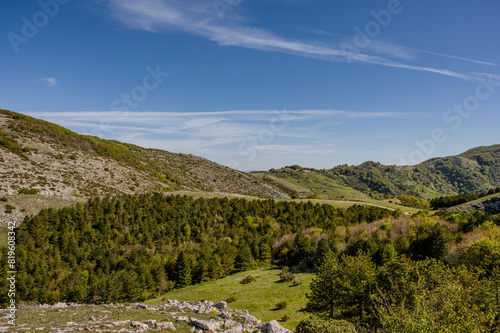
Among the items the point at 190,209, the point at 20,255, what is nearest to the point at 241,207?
the point at 190,209

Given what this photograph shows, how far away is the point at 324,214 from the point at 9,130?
4180 inches

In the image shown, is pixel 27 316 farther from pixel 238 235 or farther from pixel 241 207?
pixel 241 207

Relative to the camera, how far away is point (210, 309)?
24.6 meters

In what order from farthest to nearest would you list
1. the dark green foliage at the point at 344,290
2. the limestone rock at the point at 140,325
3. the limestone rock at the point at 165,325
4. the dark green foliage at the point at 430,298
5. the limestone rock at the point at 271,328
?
the dark green foliage at the point at 344,290
the limestone rock at the point at 271,328
the limestone rock at the point at 165,325
the limestone rock at the point at 140,325
the dark green foliage at the point at 430,298

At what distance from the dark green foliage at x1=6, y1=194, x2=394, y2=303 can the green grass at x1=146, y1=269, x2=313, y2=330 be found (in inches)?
165

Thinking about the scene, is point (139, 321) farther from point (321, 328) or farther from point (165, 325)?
point (321, 328)

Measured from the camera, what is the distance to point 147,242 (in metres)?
57.6

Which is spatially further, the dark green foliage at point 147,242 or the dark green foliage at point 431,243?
the dark green foliage at point 431,243

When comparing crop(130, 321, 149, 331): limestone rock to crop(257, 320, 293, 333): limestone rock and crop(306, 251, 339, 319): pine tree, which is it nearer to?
crop(257, 320, 293, 333): limestone rock

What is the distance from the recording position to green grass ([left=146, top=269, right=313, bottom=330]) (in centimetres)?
3500

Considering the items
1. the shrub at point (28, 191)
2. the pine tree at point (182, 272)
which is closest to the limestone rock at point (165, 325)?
the pine tree at point (182, 272)

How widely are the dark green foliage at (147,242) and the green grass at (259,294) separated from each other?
418 centimetres

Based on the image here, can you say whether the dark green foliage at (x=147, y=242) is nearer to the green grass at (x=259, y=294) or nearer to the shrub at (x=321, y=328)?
the green grass at (x=259, y=294)

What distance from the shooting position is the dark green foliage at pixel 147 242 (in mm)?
39875
